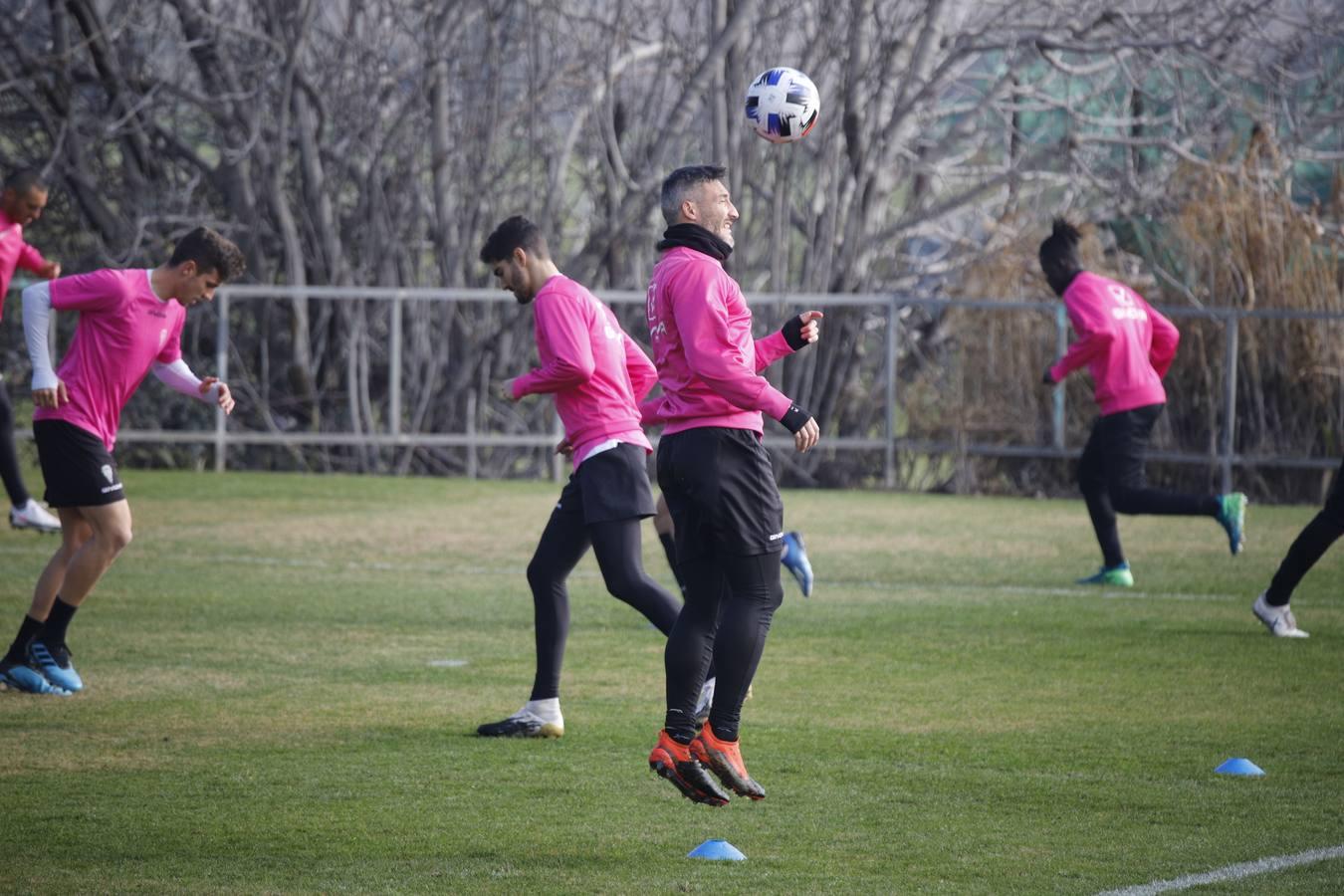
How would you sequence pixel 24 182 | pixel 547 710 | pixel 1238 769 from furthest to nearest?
pixel 24 182
pixel 547 710
pixel 1238 769

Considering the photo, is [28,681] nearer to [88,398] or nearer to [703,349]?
[88,398]

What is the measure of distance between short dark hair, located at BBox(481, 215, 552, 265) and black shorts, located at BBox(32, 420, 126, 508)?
209 cm

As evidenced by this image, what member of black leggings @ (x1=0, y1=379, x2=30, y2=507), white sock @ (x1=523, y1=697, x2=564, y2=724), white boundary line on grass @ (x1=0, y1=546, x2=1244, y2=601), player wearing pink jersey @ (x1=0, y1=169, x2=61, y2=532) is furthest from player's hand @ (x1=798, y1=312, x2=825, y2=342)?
black leggings @ (x1=0, y1=379, x2=30, y2=507)

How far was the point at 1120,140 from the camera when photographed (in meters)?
22.8

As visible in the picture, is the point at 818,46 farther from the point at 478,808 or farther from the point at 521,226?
the point at 478,808

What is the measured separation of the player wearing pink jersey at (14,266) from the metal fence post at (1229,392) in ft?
35.5

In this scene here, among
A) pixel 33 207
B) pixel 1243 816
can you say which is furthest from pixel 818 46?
pixel 1243 816

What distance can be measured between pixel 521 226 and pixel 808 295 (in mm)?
13277

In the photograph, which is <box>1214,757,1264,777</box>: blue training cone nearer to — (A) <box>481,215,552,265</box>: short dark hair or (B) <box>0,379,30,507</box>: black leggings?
(A) <box>481,215,552,265</box>: short dark hair

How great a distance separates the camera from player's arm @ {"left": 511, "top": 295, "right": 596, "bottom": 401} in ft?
23.8

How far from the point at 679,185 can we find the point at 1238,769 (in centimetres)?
295

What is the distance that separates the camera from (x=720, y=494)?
243 inches

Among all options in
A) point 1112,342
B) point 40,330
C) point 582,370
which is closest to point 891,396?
point 1112,342

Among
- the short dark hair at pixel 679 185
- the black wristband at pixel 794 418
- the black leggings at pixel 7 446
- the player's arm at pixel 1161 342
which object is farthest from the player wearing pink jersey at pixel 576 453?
the black leggings at pixel 7 446
